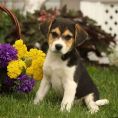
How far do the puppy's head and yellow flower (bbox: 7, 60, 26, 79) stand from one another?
21.0 inches

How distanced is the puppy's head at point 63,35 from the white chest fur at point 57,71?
0.22 m

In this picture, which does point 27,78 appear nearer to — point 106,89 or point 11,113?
point 11,113

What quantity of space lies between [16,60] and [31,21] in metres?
4.11

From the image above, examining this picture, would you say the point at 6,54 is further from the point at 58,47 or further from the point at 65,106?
the point at 65,106

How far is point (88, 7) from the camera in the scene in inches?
445

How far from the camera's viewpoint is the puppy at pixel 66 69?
550 centimetres

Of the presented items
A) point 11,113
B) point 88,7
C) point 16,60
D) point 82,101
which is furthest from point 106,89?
point 88,7

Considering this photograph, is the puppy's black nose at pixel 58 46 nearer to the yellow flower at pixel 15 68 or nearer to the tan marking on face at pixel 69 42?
the tan marking on face at pixel 69 42

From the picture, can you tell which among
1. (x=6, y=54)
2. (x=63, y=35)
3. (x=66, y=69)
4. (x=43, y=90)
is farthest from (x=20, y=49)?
A: (x=63, y=35)

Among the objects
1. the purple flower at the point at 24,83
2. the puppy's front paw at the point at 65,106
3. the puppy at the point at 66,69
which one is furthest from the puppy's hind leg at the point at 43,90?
the puppy's front paw at the point at 65,106

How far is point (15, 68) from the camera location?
585 cm

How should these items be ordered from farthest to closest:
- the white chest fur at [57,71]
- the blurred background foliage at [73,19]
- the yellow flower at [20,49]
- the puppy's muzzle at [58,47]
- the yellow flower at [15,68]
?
the blurred background foliage at [73,19], the yellow flower at [20,49], the yellow flower at [15,68], the white chest fur at [57,71], the puppy's muzzle at [58,47]

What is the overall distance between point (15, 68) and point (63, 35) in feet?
2.51

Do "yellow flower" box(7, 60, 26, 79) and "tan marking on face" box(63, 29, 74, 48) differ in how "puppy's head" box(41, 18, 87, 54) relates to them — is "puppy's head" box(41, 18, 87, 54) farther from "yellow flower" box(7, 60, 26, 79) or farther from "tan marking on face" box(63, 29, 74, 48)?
"yellow flower" box(7, 60, 26, 79)
